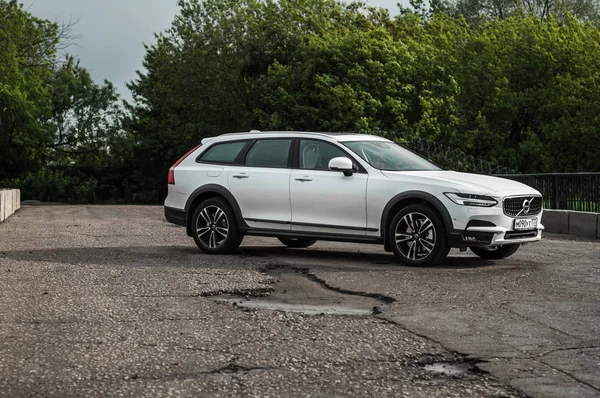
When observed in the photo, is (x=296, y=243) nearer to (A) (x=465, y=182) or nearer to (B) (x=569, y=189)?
(A) (x=465, y=182)

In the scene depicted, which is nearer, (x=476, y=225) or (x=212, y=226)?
(x=476, y=225)

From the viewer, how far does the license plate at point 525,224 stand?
1184 cm

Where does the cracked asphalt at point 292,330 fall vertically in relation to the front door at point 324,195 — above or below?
below

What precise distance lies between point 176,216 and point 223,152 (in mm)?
1119

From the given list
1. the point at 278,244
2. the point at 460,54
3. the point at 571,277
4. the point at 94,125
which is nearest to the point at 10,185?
the point at 94,125

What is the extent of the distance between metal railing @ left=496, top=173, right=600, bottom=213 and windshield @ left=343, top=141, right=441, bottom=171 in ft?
20.0

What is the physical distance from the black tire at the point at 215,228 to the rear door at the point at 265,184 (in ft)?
0.81

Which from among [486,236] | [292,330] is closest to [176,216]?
[486,236]

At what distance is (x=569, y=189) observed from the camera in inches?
749

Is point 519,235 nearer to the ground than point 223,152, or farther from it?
nearer to the ground

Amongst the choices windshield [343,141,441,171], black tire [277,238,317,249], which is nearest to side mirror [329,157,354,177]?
windshield [343,141,441,171]

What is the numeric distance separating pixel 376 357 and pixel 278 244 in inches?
362

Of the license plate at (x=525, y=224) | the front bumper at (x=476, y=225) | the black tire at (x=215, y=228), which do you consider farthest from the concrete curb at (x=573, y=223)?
the black tire at (x=215, y=228)

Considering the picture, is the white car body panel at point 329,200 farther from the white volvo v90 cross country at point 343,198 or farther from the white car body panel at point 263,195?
the white car body panel at point 263,195
